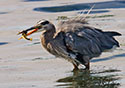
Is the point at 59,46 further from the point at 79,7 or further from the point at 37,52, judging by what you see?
the point at 79,7

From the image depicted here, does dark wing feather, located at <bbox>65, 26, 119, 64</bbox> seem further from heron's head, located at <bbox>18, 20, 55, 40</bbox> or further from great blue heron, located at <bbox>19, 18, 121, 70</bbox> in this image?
heron's head, located at <bbox>18, 20, 55, 40</bbox>

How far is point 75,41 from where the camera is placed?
1117 centimetres

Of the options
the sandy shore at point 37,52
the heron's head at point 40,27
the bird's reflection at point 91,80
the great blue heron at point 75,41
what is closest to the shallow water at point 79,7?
the sandy shore at point 37,52

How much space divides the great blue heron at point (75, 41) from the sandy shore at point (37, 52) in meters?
0.32

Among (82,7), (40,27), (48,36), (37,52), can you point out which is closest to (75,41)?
(48,36)

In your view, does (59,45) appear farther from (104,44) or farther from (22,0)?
(22,0)

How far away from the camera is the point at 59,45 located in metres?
11.2

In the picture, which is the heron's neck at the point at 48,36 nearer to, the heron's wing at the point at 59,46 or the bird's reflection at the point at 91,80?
the heron's wing at the point at 59,46

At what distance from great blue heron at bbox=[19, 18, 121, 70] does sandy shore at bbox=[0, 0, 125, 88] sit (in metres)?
0.32

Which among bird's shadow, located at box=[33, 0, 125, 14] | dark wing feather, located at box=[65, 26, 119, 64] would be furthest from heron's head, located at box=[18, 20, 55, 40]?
bird's shadow, located at box=[33, 0, 125, 14]

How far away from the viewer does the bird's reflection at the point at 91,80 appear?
9.91 metres

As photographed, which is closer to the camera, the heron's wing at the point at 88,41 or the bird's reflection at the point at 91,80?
the bird's reflection at the point at 91,80

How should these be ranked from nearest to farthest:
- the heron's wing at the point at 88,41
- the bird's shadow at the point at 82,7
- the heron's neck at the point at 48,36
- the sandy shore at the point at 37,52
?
the sandy shore at the point at 37,52 < the heron's wing at the point at 88,41 < the heron's neck at the point at 48,36 < the bird's shadow at the point at 82,7

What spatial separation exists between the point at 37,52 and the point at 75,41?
2037 millimetres
